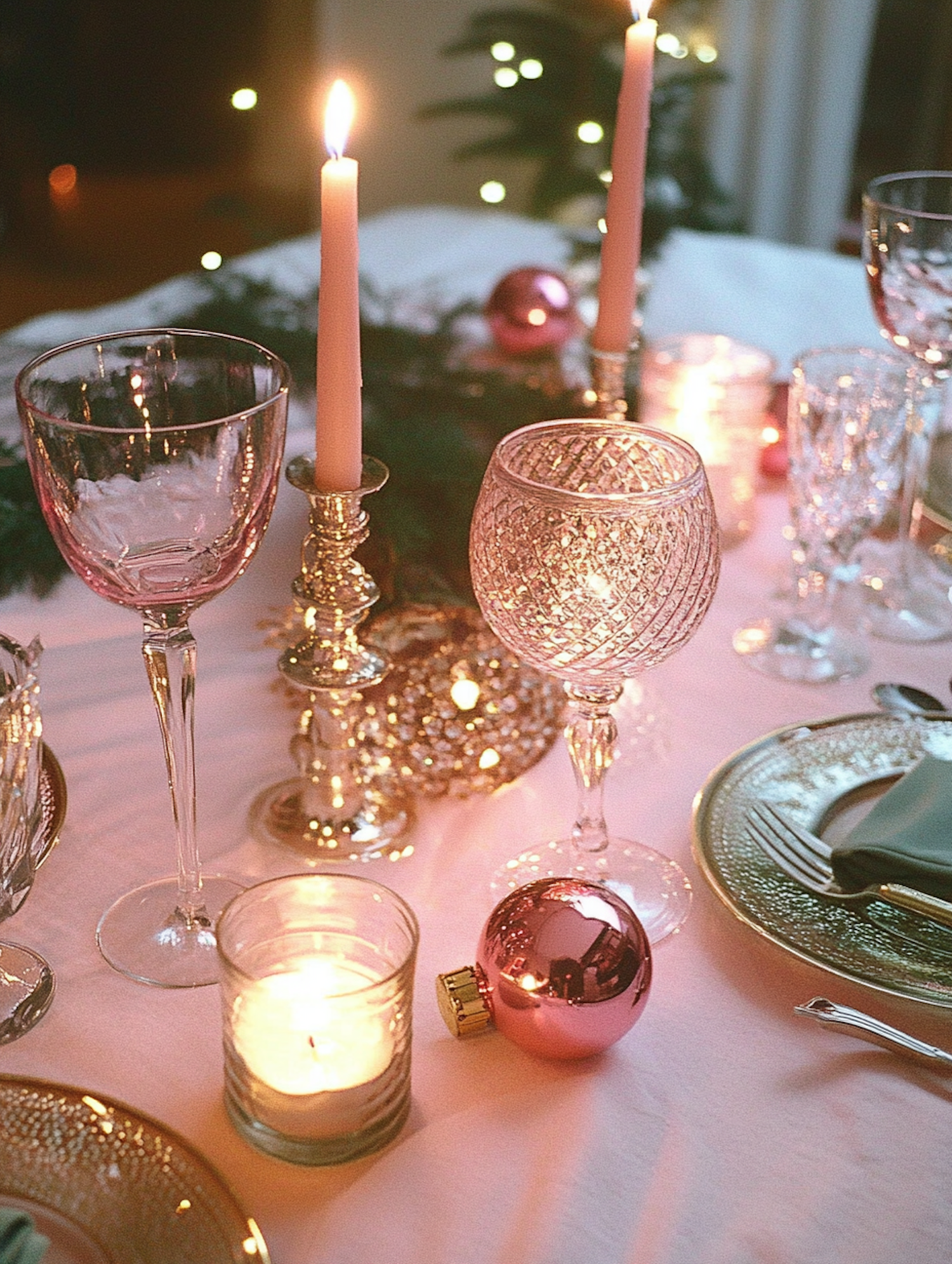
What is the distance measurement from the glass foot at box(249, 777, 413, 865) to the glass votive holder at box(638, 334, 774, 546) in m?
0.46

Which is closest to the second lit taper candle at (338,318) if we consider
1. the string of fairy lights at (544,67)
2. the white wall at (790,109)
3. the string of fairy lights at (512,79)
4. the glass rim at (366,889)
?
the glass rim at (366,889)

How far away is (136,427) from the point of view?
73 cm

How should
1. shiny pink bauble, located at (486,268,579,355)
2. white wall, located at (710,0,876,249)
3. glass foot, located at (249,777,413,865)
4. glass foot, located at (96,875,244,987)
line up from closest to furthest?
glass foot, located at (96,875,244,987) < glass foot, located at (249,777,413,865) < shiny pink bauble, located at (486,268,579,355) < white wall, located at (710,0,876,249)

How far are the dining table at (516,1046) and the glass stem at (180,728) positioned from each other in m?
0.05

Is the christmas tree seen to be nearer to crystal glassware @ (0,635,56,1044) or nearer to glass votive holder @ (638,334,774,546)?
glass votive holder @ (638,334,774,546)

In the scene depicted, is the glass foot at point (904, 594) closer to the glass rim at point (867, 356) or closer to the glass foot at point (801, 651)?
the glass foot at point (801, 651)

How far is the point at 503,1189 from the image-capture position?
603 mm

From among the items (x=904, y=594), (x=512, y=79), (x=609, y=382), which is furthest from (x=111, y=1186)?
(x=512, y=79)

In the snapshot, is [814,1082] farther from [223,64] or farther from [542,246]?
[223,64]

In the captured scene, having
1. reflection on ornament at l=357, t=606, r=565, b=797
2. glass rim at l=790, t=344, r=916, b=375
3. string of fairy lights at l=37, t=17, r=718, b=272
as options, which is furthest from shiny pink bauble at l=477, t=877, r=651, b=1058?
string of fairy lights at l=37, t=17, r=718, b=272

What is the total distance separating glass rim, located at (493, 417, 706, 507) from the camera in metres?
0.68

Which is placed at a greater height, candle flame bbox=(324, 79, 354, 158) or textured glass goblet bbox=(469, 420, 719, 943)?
candle flame bbox=(324, 79, 354, 158)

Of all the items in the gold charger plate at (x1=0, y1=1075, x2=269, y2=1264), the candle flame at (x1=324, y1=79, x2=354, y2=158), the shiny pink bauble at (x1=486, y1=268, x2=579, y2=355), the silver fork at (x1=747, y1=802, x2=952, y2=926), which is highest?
the candle flame at (x1=324, y1=79, x2=354, y2=158)

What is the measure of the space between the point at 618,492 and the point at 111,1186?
45 centimetres
